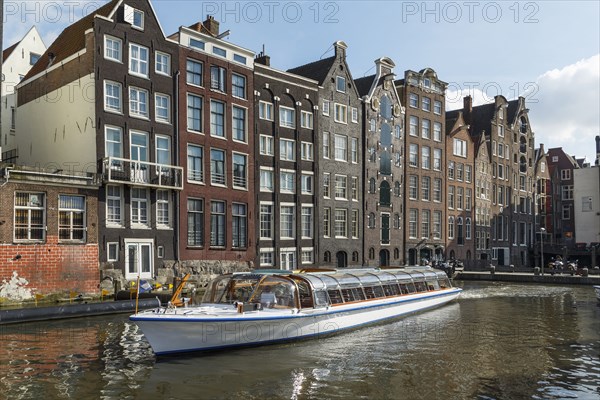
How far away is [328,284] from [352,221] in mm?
27348

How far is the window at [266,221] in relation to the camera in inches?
1620

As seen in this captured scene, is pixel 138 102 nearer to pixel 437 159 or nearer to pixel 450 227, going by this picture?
pixel 437 159

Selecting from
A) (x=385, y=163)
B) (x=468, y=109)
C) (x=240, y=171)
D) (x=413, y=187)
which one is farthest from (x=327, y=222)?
(x=468, y=109)

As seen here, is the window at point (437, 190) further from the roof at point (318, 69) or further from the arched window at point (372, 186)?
the roof at point (318, 69)

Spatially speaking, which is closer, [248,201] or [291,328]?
[291,328]

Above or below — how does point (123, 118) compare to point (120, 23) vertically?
below

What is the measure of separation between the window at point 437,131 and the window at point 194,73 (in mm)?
28585

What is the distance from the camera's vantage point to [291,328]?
61.3 feet

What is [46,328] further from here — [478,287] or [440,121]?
[440,121]

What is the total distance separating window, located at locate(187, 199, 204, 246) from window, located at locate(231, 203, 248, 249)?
2545mm

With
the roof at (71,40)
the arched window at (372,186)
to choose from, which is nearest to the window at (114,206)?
the roof at (71,40)

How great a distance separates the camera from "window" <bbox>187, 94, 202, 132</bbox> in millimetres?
36719

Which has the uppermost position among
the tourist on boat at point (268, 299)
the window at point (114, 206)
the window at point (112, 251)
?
the window at point (114, 206)

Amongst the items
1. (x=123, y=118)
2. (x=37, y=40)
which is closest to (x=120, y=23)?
(x=123, y=118)
